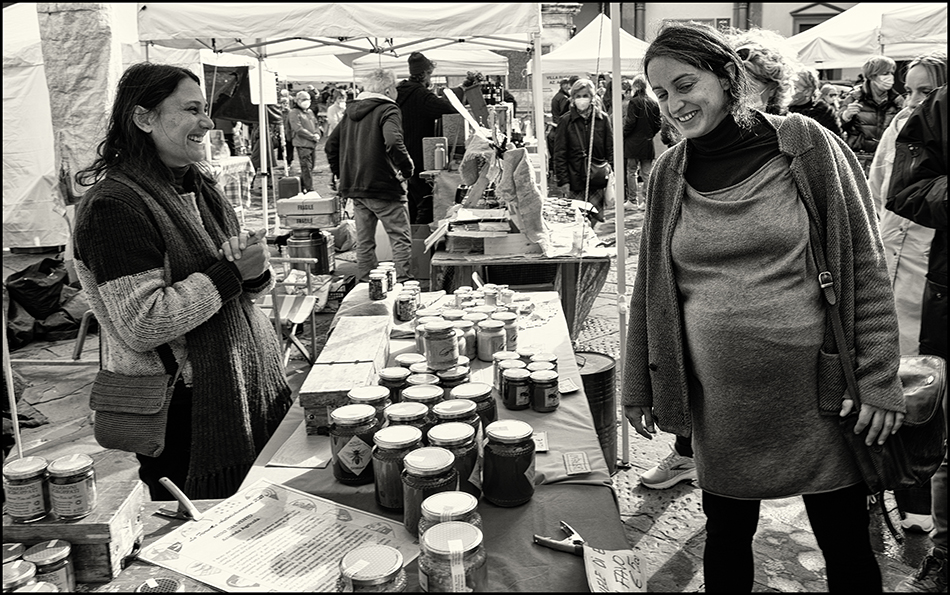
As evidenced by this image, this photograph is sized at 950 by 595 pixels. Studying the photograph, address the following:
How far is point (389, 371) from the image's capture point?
2.06 m

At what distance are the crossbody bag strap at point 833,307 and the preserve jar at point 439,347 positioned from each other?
1.04 meters

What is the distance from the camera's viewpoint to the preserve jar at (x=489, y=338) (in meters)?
2.61

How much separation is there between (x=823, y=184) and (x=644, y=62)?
522 millimetres

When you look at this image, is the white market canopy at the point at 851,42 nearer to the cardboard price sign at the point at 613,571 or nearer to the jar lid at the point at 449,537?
the cardboard price sign at the point at 613,571

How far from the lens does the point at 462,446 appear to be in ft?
5.17

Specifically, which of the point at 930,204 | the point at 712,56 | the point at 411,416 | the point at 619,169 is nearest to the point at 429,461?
A: the point at 411,416

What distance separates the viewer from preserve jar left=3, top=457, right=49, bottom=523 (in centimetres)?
137

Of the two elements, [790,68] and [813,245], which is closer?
[813,245]

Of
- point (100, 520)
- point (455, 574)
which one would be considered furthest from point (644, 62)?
point (100, 520)

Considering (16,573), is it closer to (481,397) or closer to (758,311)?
(481,397)

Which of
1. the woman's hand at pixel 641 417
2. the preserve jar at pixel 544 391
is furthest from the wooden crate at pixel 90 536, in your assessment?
the woman's hand at pixel 641 417

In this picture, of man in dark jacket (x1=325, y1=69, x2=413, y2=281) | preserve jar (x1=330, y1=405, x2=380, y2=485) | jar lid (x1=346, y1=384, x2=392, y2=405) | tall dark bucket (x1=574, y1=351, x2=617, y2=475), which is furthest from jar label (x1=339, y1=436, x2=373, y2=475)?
man in dark jacket (x1=325, y1=69, x2=413, y2=281)

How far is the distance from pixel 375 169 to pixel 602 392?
3792mm

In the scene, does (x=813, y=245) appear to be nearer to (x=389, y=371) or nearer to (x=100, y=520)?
(x=389, y=371)
